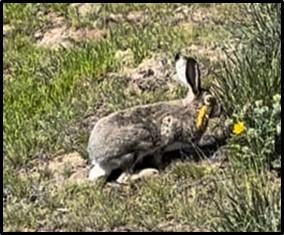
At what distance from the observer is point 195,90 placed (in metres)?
7.70

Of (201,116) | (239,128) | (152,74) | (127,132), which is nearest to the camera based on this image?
(239,128)

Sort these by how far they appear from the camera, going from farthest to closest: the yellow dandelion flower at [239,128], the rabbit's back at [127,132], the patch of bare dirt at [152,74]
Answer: the patch of bare dirt at [152,74], the rabbit's back at [127,132], the yellow dandelion flower at [239,128]

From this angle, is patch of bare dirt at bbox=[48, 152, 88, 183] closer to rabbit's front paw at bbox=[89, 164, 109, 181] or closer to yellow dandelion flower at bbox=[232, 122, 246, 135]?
rabbit's front paw at bbox=[89, 164, 109, 181]

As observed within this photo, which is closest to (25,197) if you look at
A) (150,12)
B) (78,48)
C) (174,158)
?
(174,158)

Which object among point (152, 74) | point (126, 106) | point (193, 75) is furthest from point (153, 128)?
point (152, 74)

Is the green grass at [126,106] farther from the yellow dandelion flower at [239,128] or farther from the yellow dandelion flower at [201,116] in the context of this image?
the yellow dandelion flower at [201,116]

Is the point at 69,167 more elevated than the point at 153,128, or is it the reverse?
the point at 153,128

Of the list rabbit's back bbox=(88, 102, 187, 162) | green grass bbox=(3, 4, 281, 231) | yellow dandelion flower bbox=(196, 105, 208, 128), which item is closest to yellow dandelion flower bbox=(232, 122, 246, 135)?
green grass bbox=(3, 4, 281, 231)

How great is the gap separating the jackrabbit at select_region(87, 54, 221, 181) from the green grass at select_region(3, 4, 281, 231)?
20 cm

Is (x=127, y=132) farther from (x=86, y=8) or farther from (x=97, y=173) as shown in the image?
(x=86, y=8)

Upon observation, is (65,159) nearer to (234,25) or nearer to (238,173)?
(238,173)

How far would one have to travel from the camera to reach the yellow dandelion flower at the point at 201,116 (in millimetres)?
7637

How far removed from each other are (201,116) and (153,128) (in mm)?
384

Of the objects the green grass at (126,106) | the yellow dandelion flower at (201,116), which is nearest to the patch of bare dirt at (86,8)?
the green grass at (126,106)
